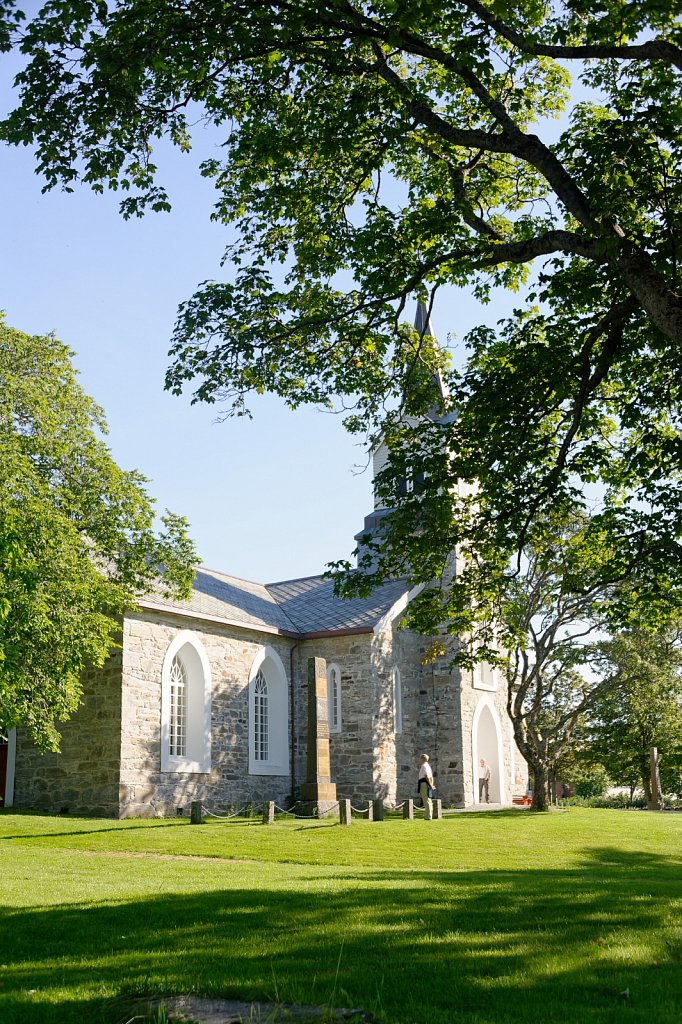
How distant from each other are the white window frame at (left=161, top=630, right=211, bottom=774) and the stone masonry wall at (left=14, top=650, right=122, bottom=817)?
143 cm

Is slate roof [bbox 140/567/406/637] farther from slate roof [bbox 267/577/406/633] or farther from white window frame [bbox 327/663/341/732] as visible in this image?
white window frame [bbox 327/663/341/732]

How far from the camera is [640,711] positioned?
2939cm

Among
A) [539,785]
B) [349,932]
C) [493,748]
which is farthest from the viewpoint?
[493,748]

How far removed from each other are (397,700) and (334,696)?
2.03 m

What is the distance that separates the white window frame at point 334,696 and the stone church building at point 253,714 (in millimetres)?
42

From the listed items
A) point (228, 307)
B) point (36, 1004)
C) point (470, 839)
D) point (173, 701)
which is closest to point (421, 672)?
point (173, 701)

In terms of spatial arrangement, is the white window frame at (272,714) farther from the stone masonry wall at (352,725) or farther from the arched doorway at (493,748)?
the arched doorway at (493,748)

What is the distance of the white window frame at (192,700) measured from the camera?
73.5 feet

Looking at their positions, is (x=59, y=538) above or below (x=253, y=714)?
above

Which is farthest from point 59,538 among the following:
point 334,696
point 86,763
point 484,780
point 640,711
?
point 640,711

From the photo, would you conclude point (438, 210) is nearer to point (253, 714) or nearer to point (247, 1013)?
point (247, 1013)

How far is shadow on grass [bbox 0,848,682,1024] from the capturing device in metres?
5.44

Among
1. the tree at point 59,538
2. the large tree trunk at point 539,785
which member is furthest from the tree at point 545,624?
the tree at point 59,538

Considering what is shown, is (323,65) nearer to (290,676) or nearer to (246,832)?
(246,832)
